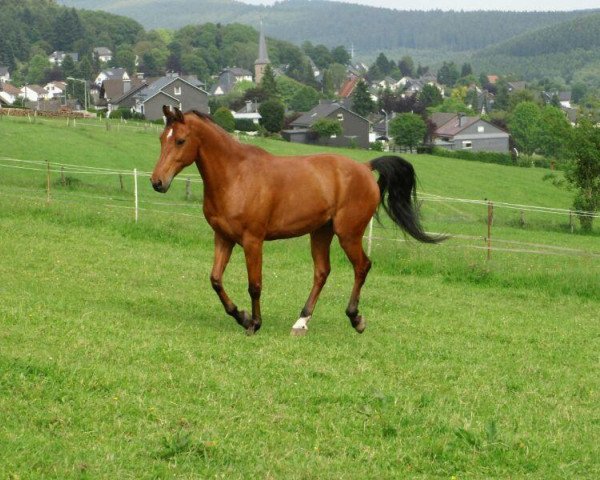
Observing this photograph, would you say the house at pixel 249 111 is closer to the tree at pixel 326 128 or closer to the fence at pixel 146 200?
the tree at pixel 326 128

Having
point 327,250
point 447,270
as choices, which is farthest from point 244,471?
point 447,270

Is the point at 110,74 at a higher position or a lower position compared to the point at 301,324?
lower

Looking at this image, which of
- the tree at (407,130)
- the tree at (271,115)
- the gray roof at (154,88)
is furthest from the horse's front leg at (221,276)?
the gray roof at (154,88)

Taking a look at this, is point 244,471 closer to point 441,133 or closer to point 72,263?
point 72,263

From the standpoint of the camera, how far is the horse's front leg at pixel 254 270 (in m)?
11.1

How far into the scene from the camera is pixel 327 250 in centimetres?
1208

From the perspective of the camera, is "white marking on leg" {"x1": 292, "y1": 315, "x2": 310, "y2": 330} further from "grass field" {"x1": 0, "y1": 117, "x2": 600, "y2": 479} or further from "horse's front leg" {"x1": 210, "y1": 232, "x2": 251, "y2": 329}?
"horse's front leg" {"x1": 210, "y1": 232, "x2": 251, "y2": 329}

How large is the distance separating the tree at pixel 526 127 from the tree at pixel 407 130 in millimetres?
23513

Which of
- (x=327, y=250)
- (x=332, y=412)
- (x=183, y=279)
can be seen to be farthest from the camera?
(x=183, y=279)

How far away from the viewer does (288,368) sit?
30.3 feet

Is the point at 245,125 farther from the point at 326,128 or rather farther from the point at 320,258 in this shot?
the point at 320,258

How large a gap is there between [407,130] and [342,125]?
888 cm

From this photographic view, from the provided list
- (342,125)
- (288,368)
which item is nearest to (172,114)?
(288,368)

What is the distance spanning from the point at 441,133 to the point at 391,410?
125017 mm
